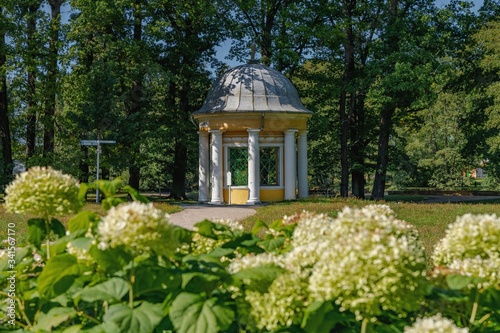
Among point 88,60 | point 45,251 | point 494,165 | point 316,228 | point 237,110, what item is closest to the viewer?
point 316,228

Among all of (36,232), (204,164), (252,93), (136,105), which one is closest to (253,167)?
(204,164)

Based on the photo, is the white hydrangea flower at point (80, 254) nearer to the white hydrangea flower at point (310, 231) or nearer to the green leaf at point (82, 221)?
the green leaf at point (82, 221)

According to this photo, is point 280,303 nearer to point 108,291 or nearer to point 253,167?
point 108,291

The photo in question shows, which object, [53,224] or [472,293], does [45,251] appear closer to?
[53,224]

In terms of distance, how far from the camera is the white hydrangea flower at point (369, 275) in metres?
2.10

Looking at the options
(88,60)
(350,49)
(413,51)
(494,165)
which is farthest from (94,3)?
(494,165)

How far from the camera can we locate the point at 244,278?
2.23m

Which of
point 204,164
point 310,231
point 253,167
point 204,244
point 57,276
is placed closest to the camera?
point 57,276

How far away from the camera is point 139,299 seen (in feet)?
8.57

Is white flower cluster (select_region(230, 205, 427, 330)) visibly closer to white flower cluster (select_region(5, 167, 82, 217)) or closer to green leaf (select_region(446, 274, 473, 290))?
green leaf (select_region(446, 274, 473, 290))

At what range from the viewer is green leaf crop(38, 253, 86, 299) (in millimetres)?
2545

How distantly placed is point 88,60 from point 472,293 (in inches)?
1066

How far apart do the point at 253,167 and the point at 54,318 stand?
19078 millimetres

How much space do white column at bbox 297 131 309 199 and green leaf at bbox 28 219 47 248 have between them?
1999 cm
